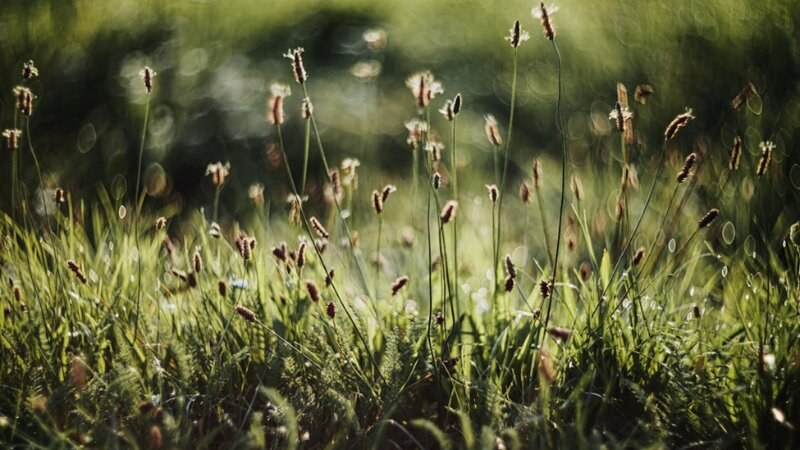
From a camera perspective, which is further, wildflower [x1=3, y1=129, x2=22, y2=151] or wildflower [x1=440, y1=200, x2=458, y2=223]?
wildflower [x1=3, y1=129, x2=22, y2=151]

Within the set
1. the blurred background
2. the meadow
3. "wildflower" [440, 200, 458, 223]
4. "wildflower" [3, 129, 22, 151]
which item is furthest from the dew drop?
"wildflower" [3, 129, 22, 151]

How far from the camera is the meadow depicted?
198 centimetres

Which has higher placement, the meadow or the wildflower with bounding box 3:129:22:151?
the wildflower with bounding box 3:129:22:151

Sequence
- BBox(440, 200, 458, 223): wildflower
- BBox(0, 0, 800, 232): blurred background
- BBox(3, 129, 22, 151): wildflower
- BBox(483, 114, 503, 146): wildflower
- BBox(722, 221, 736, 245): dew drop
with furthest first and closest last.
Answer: BBox(0, 0, 800, 232): blurred background
BBox(722, 221, 736, 245): dew drop
BBox(3, 129, 22, 151): wildflower
BBox(483, 114, 503, 146): wildflower
BBox(440, 200, 458, 223): wildflower

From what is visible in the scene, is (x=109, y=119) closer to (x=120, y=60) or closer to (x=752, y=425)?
(x=120, y=60)

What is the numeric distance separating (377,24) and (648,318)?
556 centimetres

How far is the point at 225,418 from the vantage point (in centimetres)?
195

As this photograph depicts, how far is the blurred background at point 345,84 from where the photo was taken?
4.52 metres

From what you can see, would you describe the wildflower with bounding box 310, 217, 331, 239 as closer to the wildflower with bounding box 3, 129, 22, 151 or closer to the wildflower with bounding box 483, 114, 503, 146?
→ the wildflower with bounding box 483, 114, 503, 146

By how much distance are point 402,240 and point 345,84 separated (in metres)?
3.19

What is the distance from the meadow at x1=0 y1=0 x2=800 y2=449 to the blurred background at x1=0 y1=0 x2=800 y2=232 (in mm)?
21

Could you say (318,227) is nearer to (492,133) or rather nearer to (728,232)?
(492,133)

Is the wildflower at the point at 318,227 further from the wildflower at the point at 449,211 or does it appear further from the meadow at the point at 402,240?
the wildflower at the point at 449,211

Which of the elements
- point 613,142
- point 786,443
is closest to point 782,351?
point 786,443
